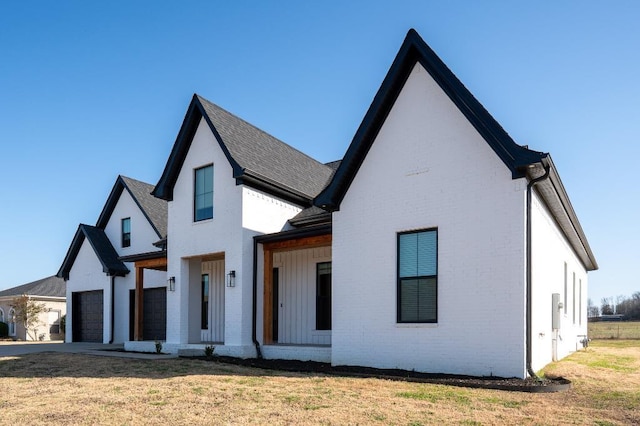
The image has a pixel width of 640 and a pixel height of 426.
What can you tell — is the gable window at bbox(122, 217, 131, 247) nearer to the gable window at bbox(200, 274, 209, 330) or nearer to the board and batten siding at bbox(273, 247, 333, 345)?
the gable window at bbox(200, 274, 209, 330)

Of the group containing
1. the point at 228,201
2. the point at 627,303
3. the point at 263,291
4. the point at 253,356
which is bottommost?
the point at 627,303

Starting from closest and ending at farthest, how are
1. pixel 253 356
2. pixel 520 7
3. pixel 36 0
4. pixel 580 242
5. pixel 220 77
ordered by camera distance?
pixel 520 7, pixel 36 0, pixel 220 77, pixel 253 356, pixel 580 242

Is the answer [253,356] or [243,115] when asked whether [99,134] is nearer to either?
[243,115]

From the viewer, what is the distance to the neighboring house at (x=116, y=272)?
76.2 ft

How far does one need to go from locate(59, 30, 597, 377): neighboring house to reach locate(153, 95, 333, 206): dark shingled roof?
0.22ft

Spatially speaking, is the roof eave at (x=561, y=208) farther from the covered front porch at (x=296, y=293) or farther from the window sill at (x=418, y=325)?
the covered front porch at (x=296, y=293)

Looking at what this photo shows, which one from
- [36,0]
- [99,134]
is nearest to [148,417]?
[36,0]

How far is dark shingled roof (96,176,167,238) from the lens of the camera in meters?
24.0

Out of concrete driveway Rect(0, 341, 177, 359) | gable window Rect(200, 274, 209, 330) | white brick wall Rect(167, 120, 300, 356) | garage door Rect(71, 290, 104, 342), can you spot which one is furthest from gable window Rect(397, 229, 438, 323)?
garage door Rect(71, 290, 104, 342)

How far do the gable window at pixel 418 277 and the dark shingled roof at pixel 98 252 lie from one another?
15211mm

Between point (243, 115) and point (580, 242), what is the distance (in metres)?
12.9

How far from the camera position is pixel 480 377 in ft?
35.2

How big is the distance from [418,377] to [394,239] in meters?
3.15

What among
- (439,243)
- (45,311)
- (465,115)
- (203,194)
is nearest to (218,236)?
(203,194)
